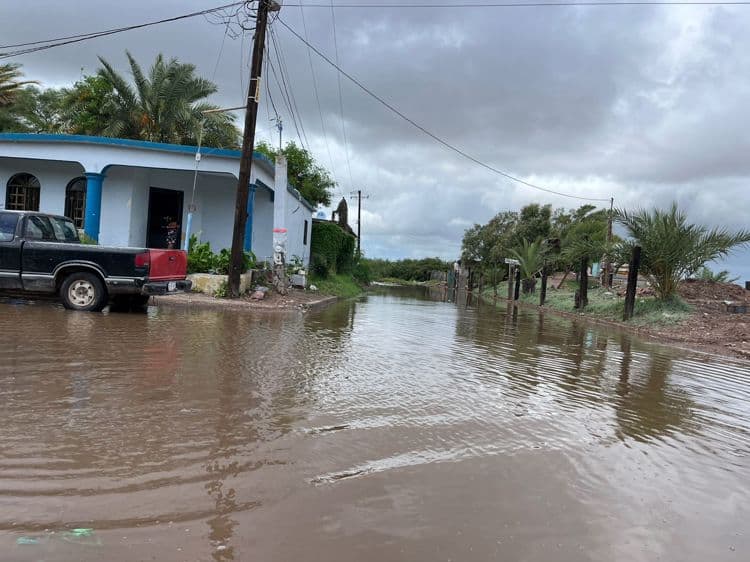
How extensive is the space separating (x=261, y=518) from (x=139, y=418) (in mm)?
1826

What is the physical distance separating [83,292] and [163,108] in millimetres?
18992

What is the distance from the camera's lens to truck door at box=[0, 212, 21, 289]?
30.8 ft

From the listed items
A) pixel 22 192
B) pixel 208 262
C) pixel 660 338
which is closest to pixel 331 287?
pixel 208 262

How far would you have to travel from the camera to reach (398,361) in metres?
7.82

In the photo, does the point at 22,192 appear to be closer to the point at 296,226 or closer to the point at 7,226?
the point at 296,226

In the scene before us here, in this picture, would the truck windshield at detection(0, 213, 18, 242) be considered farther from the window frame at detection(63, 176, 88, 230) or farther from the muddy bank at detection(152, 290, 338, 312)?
the window frame at detection(63, 176, 88, 230)

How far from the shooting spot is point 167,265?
1024 cm

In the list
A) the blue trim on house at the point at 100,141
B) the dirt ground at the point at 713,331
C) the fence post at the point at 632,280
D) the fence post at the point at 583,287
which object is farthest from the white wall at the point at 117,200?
the fence post at the point at 583,287

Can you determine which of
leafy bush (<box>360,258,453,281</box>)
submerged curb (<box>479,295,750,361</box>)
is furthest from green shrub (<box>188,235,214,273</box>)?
leafy bush (<box>360,258,453,281</box>)

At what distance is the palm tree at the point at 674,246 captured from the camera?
1691 centimetres

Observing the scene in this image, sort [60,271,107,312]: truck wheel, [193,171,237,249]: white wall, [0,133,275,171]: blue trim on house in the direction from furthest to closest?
1. [193,171,237,249]: white wall
2. [0,133,275,171]: blue trim on house
3. [60,271,107,312]: truck wheel

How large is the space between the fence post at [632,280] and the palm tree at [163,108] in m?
18.8

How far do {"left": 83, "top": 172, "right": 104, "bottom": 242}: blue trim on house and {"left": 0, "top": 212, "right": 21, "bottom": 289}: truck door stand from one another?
26.2 ft

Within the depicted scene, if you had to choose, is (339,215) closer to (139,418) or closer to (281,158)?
(281,158)
